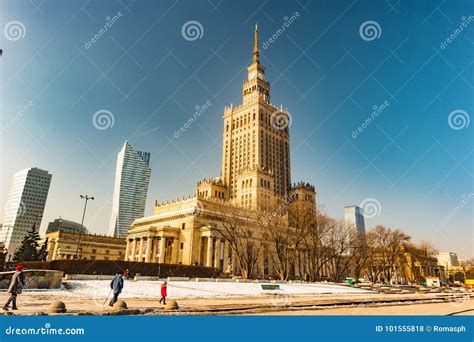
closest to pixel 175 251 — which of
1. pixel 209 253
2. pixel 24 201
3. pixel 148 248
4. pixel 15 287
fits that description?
pixel 148 248

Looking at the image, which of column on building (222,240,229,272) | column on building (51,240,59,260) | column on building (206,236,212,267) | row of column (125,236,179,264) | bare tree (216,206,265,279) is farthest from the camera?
column on building (51,240,59,260)

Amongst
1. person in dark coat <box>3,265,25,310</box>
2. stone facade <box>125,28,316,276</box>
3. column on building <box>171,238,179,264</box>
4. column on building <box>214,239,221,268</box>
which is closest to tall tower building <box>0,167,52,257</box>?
stone facade <box>125,28,316,276</box>

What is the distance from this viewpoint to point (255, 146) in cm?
11594

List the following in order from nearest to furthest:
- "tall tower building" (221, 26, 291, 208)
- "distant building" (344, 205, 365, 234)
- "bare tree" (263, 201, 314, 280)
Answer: "bare tree" (263, 201, 314, 280) → "distant building" (344, 205, 365, 234) → "tall tower building" (221, 26, 291, 208)

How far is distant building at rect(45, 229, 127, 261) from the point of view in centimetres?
9200

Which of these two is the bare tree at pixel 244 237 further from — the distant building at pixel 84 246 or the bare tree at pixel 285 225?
the distant building at pixel 84 246

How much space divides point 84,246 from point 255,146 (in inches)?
2577

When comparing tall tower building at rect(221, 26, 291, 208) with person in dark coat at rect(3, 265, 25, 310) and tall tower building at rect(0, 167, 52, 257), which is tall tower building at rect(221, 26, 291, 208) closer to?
tall tower building at rect(0, 167, 52, 257)

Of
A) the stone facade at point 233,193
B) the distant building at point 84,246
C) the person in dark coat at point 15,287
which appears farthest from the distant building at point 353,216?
the distant building at point 84,246

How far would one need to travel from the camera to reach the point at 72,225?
575 feet

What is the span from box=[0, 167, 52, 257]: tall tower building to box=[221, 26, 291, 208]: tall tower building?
60.1 m

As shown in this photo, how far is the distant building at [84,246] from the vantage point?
92.0 meters
